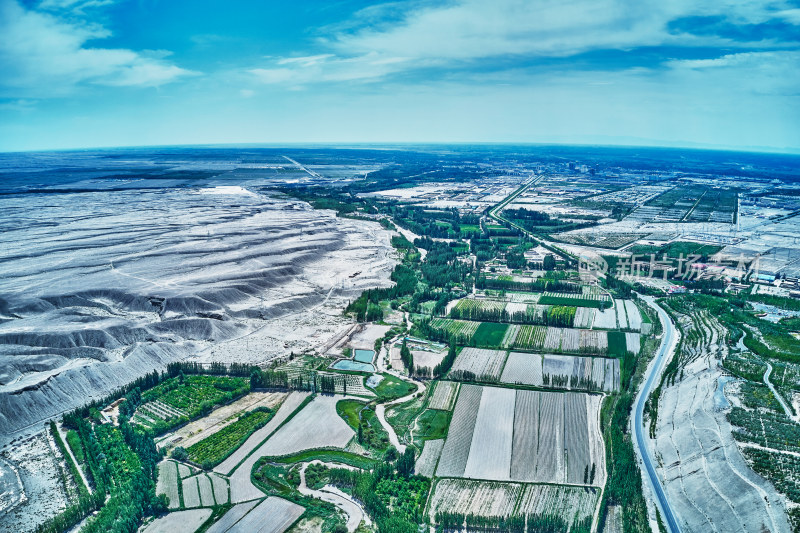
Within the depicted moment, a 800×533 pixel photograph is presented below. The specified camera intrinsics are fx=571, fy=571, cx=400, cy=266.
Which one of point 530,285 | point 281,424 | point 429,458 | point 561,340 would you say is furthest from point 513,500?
point 530,285

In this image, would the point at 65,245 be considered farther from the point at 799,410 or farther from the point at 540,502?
the point at 799,410

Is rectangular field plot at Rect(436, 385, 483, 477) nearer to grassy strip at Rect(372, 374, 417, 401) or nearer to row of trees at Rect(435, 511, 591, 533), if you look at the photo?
grassy strip at Rect(372, 374, 417, 401)

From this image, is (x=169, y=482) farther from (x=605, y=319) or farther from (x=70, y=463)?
(x=605, y=319)

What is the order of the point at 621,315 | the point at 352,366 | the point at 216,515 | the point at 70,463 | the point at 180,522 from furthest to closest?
the point at 621,315 → the point at 352,366 → the point at 70,463 → the point at 216,515 → the point at 180,522

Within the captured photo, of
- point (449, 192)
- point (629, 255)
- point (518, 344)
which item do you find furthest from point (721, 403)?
point (449, 192)

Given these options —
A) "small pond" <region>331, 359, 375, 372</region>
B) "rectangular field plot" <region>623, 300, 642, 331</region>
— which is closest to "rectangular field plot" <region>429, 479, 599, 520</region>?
"small pond" <region>331, 359, 375, 372</region>

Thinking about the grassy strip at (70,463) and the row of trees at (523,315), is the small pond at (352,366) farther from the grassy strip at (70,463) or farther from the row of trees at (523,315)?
the grassy strip at (70,463)

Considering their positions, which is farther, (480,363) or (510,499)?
(480,363)

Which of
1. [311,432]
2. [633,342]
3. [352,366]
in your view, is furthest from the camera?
[633,342]
